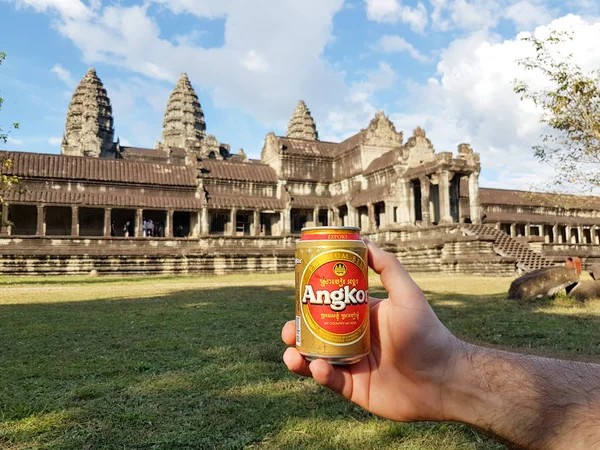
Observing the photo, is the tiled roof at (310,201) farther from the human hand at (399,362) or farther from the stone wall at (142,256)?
the human hand at (399,362)

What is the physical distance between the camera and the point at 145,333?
736 cm

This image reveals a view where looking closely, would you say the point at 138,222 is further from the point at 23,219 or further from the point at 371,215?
the point at 371,215

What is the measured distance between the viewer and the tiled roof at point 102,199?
1161 inches

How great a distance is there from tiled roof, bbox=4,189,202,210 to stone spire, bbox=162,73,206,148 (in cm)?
3638

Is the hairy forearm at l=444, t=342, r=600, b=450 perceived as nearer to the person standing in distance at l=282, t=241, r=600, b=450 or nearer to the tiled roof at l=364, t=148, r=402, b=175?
the person standing in distance at l=282, t=241, r=600, b=450

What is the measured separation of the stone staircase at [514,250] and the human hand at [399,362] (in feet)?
75.8

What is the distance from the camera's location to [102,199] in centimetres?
3133

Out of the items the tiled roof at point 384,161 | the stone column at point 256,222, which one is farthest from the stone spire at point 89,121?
the tiled roof at point 384,161

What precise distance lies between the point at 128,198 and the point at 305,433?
1238 inches

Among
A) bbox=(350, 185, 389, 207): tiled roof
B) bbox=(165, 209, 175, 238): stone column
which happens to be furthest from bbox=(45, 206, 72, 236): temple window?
bbox=(350, 185, 389, 207): tiled roof

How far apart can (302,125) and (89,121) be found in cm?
2885

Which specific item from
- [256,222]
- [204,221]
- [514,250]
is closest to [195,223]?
[204,221]

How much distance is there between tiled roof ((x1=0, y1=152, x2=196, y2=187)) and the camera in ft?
101

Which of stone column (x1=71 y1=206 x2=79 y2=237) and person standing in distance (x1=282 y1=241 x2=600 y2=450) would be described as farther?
stone column (x1=71 y1=206 x2=79 y2=237)
